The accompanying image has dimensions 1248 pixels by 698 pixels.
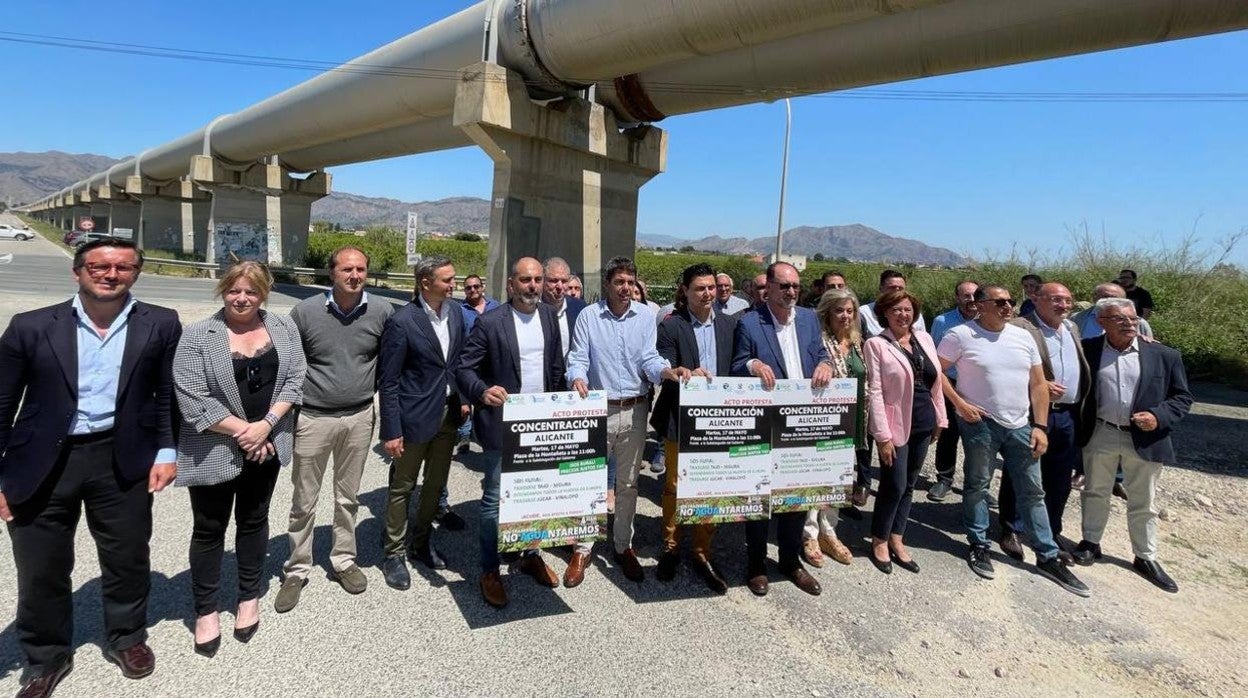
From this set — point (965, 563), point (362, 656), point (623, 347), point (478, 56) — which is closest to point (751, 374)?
point (623, 347)

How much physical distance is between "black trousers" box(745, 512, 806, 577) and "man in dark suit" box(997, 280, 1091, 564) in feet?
6.21

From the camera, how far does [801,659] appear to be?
3.12 metres

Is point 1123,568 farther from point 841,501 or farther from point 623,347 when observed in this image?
point 623,347

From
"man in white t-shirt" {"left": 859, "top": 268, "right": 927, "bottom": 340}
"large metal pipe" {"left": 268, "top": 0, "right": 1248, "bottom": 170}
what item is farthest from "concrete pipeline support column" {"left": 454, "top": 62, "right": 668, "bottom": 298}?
"man in white t-shirt" {"left": 859, "top": 268, "right": 927, "bottom": 340}

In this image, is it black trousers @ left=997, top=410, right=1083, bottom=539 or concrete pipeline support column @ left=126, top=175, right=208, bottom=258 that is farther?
concrete pipeline support column @ left=126, top=175, right=208, bottom=258

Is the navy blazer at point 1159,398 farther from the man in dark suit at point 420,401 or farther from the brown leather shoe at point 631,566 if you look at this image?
the man in dark suit at point 420,401

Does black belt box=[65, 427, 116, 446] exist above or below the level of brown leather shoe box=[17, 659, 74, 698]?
above

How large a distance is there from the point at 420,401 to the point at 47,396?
163 cm

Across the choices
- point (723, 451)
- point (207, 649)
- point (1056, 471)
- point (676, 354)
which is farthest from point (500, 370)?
point (1056, 471)

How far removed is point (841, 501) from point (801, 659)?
114 centimetres

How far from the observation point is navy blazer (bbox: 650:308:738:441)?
382 centimetres

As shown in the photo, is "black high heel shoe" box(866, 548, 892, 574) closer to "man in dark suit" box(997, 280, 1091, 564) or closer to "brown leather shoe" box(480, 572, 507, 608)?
"man in dark suit" box(997, 280, 1091, 564)

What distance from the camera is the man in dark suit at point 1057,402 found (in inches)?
175

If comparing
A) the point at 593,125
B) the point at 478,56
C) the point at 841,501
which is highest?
the point at 478,56
